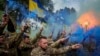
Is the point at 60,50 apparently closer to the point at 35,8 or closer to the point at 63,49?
the point at 63,49

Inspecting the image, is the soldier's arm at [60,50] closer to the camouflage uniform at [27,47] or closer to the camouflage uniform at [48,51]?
the camouflage uniform at [48,51]

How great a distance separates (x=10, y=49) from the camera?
3098mm

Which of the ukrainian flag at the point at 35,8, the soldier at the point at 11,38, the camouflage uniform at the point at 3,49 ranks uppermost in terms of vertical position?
the ukrainian flag at the point at 35,8

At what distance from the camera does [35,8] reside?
2.98 meters

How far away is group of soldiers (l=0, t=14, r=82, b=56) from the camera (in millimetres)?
2758

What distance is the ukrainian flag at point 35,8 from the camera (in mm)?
2942

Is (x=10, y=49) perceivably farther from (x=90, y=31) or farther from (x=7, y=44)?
(x=90, y=31)

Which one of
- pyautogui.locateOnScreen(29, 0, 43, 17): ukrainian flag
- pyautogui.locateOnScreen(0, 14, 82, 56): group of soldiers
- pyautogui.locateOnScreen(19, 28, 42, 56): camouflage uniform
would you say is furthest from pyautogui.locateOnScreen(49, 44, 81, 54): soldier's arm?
pyautogui.locateOnScreen(29, 0, 43, 17): ukrainian flag

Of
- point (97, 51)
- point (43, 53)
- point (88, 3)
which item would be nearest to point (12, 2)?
point (43, 53)

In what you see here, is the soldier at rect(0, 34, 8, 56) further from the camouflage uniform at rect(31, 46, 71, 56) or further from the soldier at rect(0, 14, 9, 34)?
the camouflage uniform at rect(31, 46, 71, 56)

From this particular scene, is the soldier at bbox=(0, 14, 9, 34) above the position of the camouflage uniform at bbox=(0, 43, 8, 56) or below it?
above

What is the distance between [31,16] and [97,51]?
34.5 inches

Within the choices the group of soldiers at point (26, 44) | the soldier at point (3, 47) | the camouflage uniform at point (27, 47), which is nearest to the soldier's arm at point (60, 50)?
the group of soldiers at point (26, 44)

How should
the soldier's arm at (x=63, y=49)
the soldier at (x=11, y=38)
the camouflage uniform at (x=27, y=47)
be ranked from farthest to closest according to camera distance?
the soldier at (x=11, y=38)
the camouflage uniform at (x=27, y=47)
the soldier's arm at (x=63, y=49)
